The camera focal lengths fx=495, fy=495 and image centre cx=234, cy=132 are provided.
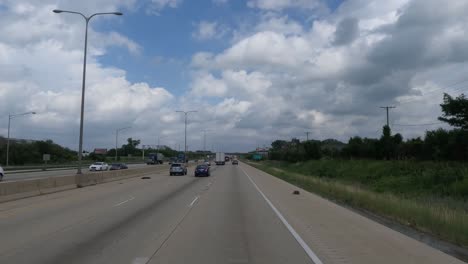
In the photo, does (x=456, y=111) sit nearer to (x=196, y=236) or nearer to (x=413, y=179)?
(x=413, y=179)

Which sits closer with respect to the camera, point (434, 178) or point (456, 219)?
point (456, 219)

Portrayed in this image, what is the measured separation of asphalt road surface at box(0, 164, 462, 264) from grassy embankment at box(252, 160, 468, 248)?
4.42ft

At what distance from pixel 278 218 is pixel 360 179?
138 ft

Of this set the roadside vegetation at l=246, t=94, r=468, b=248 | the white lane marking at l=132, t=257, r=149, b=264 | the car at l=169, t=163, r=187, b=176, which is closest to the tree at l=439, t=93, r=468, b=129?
the roadside vegetation at l=246, t=94, r=468, b=248

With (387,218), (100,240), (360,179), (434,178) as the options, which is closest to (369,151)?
(360,179)

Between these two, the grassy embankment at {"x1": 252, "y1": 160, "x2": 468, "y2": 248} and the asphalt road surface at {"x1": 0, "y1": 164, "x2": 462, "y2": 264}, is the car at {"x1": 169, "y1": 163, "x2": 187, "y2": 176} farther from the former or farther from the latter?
the asphalt road surface at {"x1": 0, "y1": 164, "x2": 462, "y2": 264}

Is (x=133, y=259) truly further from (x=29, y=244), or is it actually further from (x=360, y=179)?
(x=360, y=179)

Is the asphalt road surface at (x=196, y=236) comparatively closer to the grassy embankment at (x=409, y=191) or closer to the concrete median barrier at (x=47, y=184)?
the grassy embankment at (x=409, y=191)

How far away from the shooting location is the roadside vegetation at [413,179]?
1550 cm

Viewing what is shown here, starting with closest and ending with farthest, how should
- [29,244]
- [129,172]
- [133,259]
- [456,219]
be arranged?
1. [133,259]
2. [29,244]
3. [456,219]
4. [129,172]

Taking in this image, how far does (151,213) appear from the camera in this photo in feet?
56.1

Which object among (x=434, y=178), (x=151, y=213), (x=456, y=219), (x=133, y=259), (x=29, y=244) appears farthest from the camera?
(x=434, y=178)

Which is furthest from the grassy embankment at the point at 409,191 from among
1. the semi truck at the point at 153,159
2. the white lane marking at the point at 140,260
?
the semi truck at the point at 153,159

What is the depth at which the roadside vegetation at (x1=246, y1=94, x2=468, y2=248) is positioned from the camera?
1550 cm
